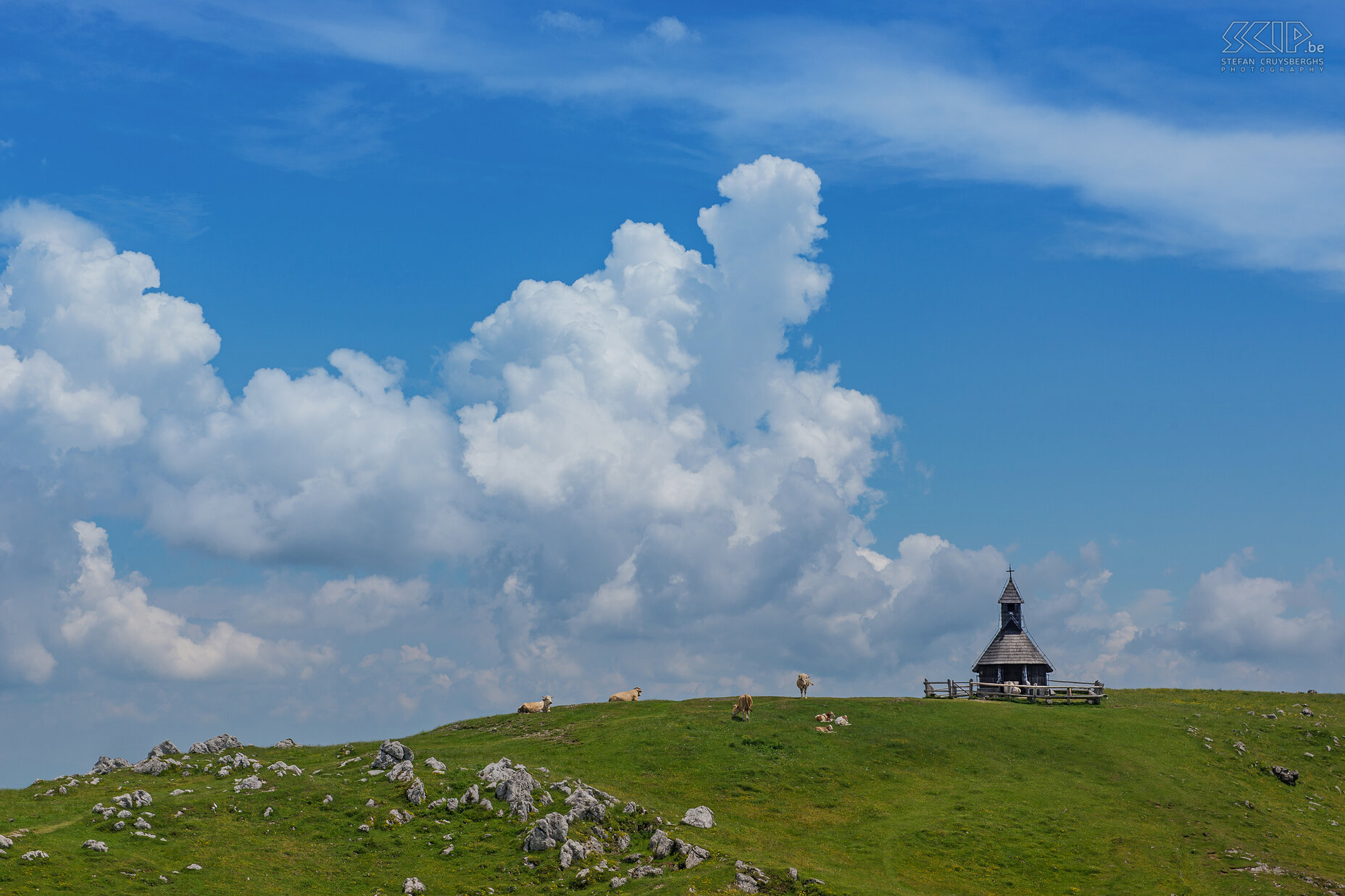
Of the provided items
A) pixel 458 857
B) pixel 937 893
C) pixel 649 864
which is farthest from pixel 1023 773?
pixel 458 857

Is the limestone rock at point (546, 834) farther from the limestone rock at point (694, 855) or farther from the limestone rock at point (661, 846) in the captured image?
the limestone rock at point (694, 855)

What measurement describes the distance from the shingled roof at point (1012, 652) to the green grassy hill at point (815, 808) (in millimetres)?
13237

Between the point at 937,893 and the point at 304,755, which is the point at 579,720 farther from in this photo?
the point at 937,893

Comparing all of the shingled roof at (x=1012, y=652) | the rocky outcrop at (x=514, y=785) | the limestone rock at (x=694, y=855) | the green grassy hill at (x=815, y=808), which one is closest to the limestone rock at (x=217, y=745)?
the green grassy hill at (x=815, y=808)

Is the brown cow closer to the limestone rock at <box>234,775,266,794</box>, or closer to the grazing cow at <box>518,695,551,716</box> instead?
the grazing cow at <box>518,695,551,716</box>

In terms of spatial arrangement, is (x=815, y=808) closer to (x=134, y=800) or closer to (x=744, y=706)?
(x=744, y=706)

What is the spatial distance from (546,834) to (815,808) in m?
18.1

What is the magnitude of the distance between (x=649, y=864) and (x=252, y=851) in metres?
19.0

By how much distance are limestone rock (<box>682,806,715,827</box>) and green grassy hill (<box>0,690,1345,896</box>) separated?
4.14 feet

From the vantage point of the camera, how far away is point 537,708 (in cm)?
7956

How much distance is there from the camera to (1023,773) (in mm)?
64875

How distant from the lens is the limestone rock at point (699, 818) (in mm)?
53562

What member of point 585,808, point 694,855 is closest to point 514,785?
point 585,808

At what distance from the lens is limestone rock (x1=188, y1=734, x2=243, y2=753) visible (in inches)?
2430
